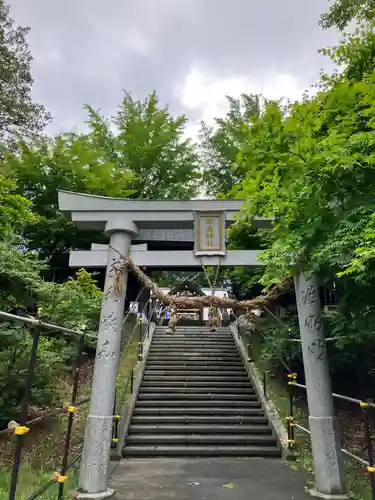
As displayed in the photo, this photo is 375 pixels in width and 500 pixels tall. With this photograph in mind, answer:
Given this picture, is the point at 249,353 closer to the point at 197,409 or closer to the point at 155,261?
the point at 197,409

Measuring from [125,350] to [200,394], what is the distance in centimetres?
251

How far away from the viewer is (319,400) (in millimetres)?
4871

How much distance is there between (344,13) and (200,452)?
32.4ft

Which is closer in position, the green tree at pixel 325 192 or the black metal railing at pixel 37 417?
the black metal railing at pixel 37 417

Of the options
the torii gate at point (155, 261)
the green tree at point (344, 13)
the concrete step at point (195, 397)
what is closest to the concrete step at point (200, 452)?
the concrete step at point (195, 397)

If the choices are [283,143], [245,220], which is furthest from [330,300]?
[283,143]

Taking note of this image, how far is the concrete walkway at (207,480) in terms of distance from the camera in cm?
458

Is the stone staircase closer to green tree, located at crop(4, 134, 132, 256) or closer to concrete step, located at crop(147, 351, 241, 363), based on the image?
concrete step, located at crop(147, 351, 241, 363)

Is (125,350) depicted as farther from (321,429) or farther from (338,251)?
(338,251)

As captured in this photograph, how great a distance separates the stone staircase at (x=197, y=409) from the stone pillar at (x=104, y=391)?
1770mm

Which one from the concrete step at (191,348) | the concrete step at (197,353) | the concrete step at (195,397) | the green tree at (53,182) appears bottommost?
the concrete step at (195,397)

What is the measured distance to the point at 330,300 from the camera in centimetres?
1092

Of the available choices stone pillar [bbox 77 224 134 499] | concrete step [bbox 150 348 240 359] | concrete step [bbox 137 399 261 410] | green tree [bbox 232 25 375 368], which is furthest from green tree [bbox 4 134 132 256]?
green tree [bbox 232 25 375 368]

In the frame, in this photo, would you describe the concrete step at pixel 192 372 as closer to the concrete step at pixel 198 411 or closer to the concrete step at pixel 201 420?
the concrete step at pixel 198 411
